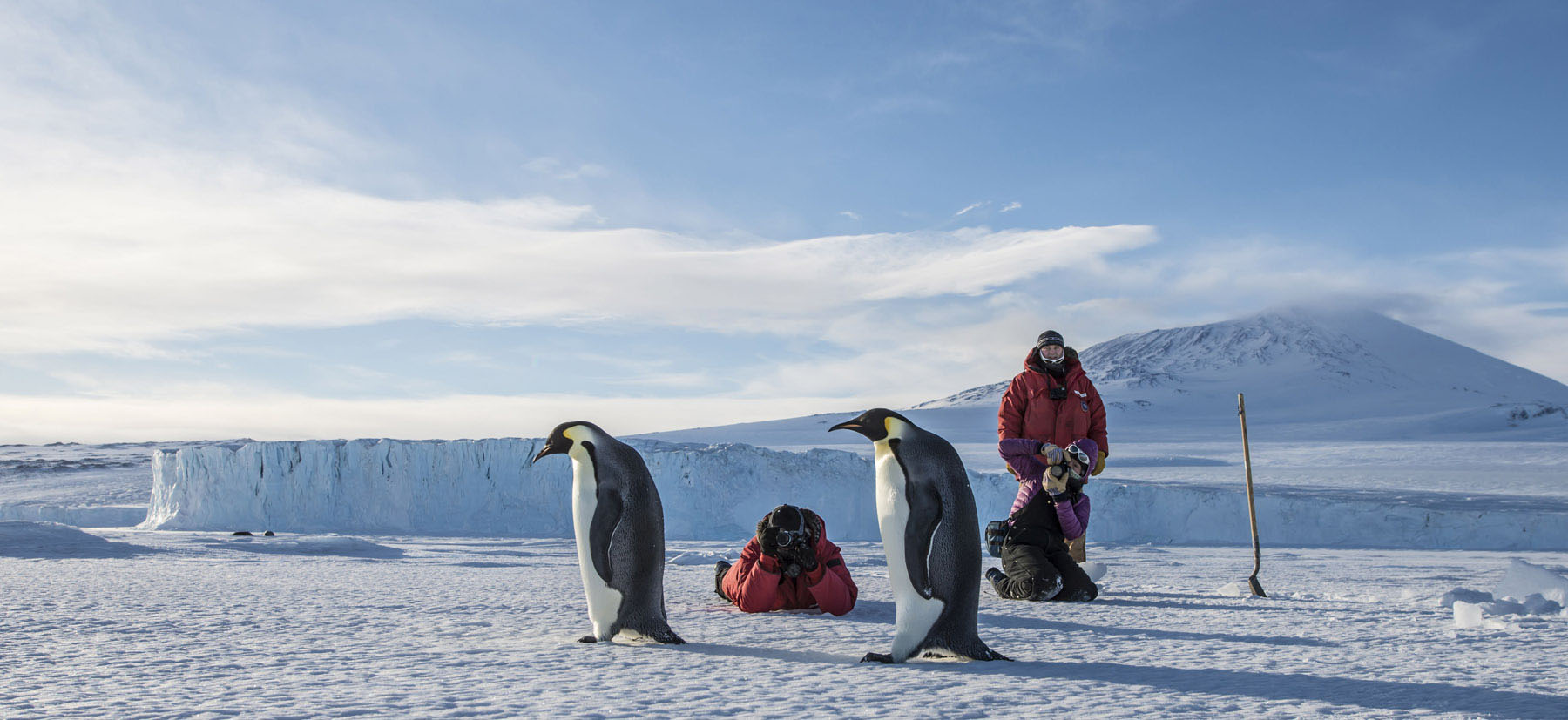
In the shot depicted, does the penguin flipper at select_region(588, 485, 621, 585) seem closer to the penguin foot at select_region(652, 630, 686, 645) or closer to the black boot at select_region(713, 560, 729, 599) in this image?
the penguin foot at select_region(652, 630, 686, 645)

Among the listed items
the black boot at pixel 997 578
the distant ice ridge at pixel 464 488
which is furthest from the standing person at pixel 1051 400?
the distant ice ridge at pixel 464 488

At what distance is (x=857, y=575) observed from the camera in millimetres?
7598

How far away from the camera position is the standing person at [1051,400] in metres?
5.20

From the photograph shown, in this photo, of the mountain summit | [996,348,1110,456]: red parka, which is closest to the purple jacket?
[996,348,1110,456]: red parka

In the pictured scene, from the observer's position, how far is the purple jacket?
5.08 meters

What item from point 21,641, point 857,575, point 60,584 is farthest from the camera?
point 857,575

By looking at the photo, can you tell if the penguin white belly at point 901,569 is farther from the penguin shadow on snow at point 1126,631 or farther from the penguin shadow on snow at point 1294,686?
the penguin shadow on snow at point 1126,631

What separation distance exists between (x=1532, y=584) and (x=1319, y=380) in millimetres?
65348

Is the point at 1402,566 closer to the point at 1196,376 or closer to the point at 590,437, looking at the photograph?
the point at 590,437

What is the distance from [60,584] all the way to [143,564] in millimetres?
2266

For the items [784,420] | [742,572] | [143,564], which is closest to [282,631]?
[742,572]

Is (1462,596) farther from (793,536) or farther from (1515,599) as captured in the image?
(793,536)

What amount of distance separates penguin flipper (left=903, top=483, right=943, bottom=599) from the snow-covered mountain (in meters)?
33.6

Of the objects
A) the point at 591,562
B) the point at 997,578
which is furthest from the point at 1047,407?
the point at 591,562
